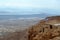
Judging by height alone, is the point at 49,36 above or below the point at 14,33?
above

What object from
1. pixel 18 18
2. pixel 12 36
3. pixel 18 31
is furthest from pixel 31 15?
pixel 12 36

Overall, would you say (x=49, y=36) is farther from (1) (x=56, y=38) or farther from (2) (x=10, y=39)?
(2) (x=10, y=39)

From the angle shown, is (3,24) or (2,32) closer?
(2,32)

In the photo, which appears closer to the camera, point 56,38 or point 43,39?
point 56,38

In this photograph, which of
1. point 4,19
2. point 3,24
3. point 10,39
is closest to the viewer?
point 10,39

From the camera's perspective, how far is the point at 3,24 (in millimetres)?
20109

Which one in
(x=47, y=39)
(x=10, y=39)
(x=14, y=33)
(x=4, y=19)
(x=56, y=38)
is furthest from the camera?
(x=4, y=19)

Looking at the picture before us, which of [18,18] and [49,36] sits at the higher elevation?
[49,36]

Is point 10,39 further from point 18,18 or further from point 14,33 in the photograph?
point 18,18

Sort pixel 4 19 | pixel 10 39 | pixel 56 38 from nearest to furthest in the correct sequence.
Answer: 1. pixel 56 38
2. pixel 10 39
3. pixel 4 19

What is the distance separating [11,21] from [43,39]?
15761 mm

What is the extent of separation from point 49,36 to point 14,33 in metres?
11.2

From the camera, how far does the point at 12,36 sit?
15.3 metres

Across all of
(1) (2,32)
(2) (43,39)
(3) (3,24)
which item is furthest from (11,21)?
(2) (43,39)
